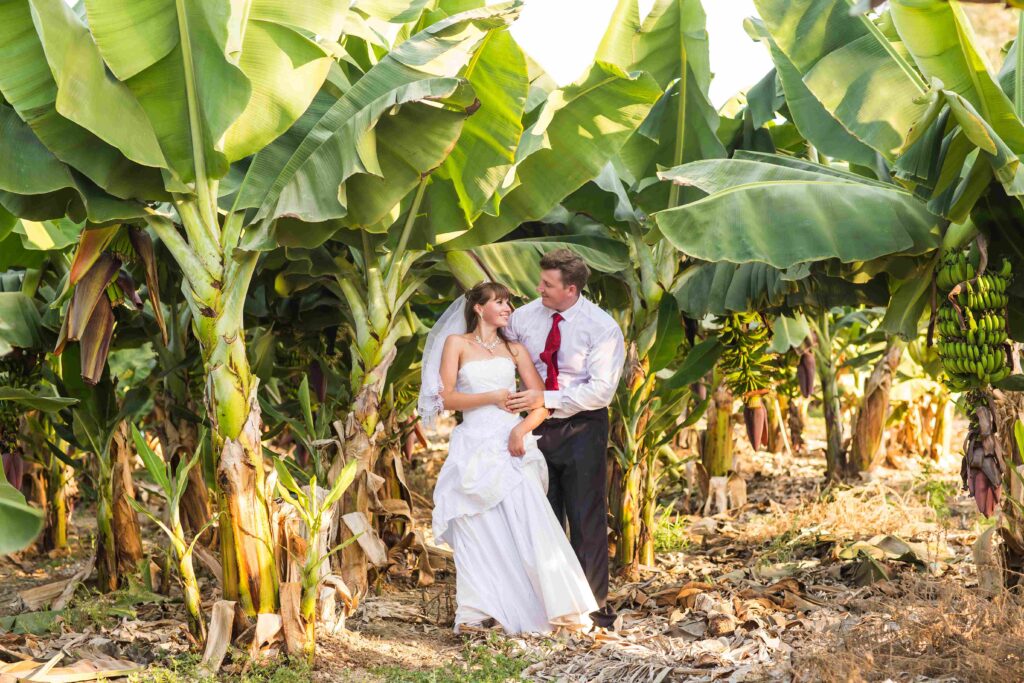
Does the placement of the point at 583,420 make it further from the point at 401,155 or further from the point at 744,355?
the point at 744,355

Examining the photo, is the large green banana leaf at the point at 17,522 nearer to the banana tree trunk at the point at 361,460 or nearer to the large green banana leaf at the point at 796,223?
the banana tree trunk at the point at 361,460

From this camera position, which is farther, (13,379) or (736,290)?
(736,290)

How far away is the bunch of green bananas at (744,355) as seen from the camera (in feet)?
21.5

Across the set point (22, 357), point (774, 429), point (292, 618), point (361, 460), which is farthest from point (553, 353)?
point (774, 429)

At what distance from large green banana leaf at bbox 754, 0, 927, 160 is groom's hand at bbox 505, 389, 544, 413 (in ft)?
6.01

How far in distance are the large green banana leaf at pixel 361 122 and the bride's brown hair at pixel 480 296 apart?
710 millimetres

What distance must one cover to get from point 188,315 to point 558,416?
247 centimetres

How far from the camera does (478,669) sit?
3.76m

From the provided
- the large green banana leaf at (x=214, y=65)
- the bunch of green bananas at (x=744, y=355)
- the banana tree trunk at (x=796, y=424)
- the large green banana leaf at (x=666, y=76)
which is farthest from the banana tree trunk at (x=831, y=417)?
the large green banana leaf at (x=214, y=65)

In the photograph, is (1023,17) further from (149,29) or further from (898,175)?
(149,29)

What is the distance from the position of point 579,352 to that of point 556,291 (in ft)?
1.08

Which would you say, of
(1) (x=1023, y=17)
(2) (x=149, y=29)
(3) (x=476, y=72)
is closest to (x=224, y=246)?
(2) (x=149, y=29)

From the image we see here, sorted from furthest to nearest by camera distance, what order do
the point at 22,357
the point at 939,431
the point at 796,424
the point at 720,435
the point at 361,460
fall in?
the point at 796,424 < the point at 939,431 < the point at 720,435 < the point at 22,357 < the point at 361,460

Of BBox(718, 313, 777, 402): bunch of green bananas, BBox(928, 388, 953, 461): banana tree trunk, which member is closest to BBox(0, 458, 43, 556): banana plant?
BBox(718, 313, 777, 402): bunch of green bananas
